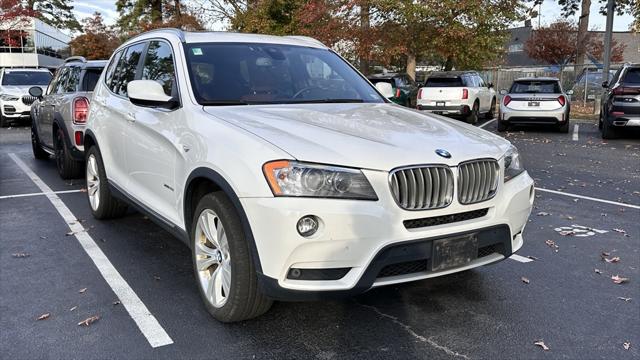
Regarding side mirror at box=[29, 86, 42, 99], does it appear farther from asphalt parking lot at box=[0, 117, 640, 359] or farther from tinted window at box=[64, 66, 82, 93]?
asphalt parking lot at box=[0, 117, 640, 359]

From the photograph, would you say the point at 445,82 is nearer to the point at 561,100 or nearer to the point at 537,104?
the point at 537,104

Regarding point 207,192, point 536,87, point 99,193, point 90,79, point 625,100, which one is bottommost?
point 99,193

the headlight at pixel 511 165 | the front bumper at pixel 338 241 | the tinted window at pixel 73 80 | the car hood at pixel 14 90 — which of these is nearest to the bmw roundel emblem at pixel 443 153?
the front bumper at pixel 338 241

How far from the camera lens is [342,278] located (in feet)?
9.73

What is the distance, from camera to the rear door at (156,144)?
154 inches

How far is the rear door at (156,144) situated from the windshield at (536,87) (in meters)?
12.3

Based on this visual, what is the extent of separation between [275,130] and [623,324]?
2.51m

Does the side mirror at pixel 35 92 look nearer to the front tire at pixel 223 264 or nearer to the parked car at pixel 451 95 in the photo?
the front tire at pixel 223 264

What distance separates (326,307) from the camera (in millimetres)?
3791

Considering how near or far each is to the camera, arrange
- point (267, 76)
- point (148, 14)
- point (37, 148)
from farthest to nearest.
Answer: point (148, 14) < point (37, 148) < point (267, 76)

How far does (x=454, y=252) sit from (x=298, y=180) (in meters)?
0.98

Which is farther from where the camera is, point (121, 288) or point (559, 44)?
point (559, 44)

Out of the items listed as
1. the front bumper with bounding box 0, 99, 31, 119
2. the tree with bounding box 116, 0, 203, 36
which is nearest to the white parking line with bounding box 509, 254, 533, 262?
the front bumper with bounding box 0, 99, 31, 119

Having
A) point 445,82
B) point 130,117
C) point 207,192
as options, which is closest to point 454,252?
point 207,192
